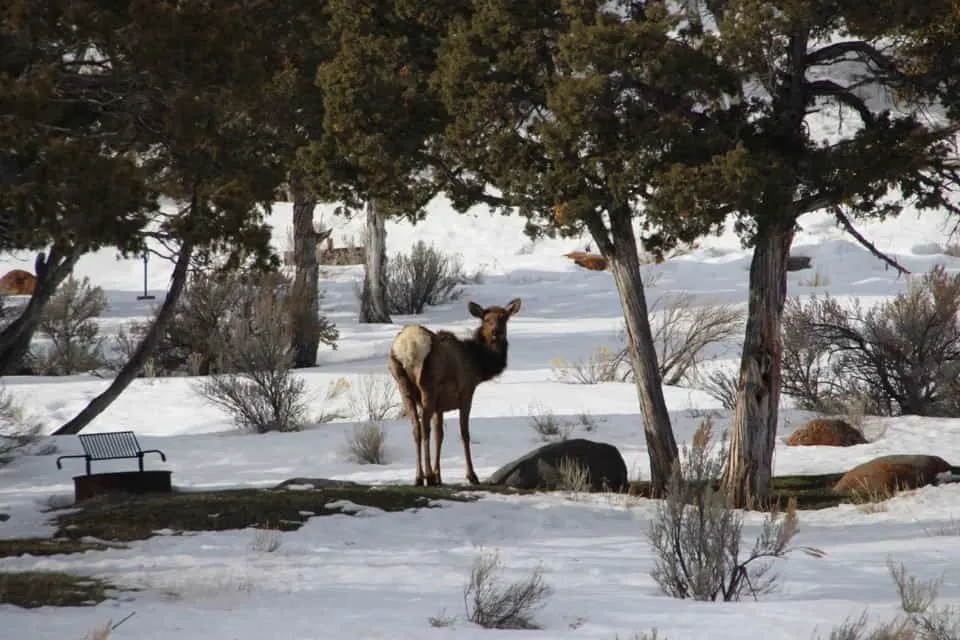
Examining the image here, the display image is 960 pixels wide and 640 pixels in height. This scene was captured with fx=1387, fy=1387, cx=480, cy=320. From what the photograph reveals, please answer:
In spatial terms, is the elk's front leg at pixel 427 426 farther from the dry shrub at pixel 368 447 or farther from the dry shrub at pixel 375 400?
the dry shrub at pixel 375 400

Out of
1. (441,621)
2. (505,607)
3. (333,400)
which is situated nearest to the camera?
(441,621)

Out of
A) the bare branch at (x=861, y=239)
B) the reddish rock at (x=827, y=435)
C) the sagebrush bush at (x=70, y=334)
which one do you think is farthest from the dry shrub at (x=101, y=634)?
the sagebrush bush at (x=70, y=334)

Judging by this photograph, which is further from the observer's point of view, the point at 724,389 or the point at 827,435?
the point at 724,389

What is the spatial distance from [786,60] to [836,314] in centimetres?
883

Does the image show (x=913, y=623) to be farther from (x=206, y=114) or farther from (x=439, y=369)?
(x=439, y=369)

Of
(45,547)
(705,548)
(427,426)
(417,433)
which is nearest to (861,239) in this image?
(427,426)

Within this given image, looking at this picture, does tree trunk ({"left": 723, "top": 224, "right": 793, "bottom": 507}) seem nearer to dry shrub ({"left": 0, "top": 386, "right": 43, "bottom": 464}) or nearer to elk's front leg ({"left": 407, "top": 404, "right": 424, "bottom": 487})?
elk's front leg ({"left": 407, "top": 404, "right": 424, "bottom": 487})

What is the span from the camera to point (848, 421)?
18.2m

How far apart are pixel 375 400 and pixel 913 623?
14552 millimetres

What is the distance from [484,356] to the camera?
1354 centimetres

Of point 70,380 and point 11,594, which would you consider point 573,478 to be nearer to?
point 11,594

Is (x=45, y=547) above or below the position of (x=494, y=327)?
below

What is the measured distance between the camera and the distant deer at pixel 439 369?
42.7ft

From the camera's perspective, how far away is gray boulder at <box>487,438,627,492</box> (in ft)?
44.8
